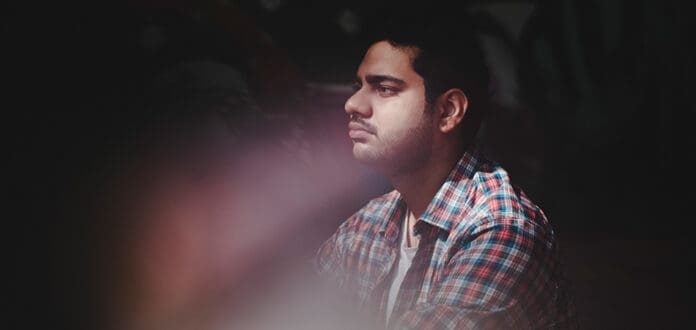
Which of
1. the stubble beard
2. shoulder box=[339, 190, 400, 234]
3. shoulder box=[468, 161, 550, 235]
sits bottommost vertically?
shoulder box=[468, 161, 550, 235]

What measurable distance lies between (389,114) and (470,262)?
13.4 inches

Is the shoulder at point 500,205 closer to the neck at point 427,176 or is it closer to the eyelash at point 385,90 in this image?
the neck at point 427,176

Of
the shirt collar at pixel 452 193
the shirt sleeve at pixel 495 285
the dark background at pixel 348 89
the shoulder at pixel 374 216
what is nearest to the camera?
the shirt sleeve at pixel 495 285

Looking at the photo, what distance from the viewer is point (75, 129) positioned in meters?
1.66

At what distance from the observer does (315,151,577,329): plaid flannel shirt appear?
0.90 m

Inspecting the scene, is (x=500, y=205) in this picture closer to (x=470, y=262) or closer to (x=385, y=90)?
(x=470, y=262)

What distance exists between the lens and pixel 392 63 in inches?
43.9

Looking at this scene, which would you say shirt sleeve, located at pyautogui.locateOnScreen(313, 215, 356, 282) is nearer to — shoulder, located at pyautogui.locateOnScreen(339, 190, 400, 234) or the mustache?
shoulder, located at pyautogui.locateOnScreen(339, 190, 400, 234)

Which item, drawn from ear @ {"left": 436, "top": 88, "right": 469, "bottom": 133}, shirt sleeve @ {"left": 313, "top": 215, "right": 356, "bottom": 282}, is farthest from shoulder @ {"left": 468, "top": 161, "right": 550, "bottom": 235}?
shirt sleeve @ {"left": 313, "top": 215, "right": 356, "bottom": 282}

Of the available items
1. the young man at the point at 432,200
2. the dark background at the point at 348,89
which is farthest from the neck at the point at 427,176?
the dark background at the point at 348,89

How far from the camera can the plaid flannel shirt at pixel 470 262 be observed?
0.90 m

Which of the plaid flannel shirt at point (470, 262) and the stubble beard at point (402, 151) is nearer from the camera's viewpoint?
the plaid flannel shirt at point (470, 262)

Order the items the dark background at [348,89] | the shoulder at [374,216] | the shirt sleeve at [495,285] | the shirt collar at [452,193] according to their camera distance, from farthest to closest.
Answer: the dark background at [348,89] < the shoulder at [374,216] < the shirt collar at [452,193] < the shirt sleeve at [495,285]

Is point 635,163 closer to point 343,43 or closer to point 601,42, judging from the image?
point 601,42
